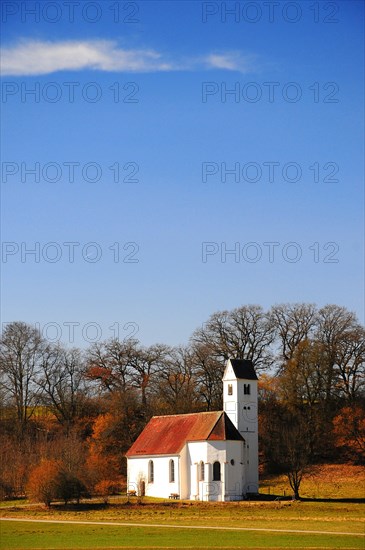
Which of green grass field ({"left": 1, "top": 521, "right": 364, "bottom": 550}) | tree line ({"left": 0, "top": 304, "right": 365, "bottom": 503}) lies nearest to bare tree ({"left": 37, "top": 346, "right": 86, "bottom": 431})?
tree line ({"left": 0, "top": 304, "right": 365, "bottom": 503})

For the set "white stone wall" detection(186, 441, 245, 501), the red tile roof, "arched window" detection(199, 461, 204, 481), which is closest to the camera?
"white stone wall" detection(186, 441, 245, 501)

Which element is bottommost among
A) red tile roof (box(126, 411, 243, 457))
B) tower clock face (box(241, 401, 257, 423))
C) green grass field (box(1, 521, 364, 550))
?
green grass field (box(1, 521, 364, 550))

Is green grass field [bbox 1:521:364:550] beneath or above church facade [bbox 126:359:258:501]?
beneath

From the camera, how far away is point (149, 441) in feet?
239

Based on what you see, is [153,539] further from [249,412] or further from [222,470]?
[249,412]

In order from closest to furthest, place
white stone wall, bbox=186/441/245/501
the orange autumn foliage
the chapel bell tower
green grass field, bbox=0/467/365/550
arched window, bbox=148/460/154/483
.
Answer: green grass field, bbox=0/467/365/550, white stone wall, bbox=186/441/245/501, the chapel bell tower, arched window, bbox=148/460/154/483, the orange autumn foliage

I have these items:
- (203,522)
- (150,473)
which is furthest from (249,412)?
(203,522)

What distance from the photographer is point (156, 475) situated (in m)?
70.1

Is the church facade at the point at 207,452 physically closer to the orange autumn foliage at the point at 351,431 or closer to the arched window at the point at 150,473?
the arched window at the point at 150,473

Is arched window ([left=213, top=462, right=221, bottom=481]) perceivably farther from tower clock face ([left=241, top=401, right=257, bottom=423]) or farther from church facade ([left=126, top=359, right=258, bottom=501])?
tower clock face ([left=241, top=401, right=257, bottom=423])

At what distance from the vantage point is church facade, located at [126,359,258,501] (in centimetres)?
6644

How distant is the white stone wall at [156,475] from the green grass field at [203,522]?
2.66 metres

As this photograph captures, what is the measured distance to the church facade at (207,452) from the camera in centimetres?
6644

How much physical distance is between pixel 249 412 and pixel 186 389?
1628 cm
